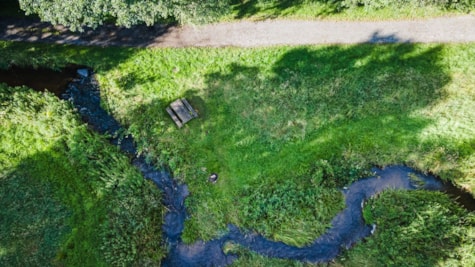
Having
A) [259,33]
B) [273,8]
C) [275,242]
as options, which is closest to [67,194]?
[275,242]

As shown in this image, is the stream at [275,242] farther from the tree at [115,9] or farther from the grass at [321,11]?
the grass at [321,11]

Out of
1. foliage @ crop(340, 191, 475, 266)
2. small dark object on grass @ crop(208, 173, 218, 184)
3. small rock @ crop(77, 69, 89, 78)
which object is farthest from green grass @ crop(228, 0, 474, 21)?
foliage @ crop(340, 191, 475, 266)

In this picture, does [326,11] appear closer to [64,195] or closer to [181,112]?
[181,112]

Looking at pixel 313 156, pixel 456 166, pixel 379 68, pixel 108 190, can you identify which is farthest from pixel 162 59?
pixel 456 166

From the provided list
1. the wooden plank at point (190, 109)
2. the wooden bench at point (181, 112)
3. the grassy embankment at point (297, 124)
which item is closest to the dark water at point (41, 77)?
the grassy embankment at point (297, 124)

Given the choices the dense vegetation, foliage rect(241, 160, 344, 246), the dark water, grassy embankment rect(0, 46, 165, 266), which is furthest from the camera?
the dark water

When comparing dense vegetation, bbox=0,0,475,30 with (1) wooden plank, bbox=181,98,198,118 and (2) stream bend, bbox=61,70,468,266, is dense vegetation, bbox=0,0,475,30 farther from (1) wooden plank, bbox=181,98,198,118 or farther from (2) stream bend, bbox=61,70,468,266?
(2) stream bend, bbox=61,70,468,266
